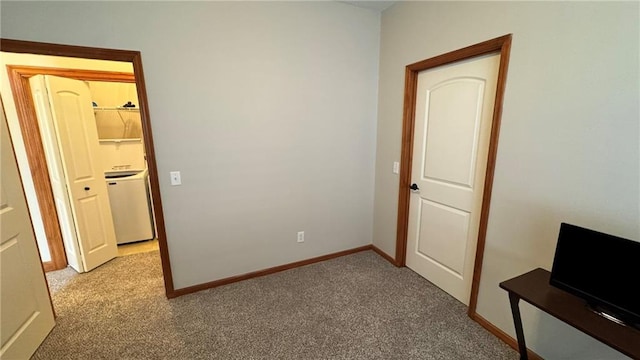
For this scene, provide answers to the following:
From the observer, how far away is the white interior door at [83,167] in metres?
2.41

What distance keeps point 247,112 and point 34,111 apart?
2008 millimetres

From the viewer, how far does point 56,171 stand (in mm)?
2438

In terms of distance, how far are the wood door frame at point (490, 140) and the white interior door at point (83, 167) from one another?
3189mm

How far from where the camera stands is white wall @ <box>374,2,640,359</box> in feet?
3.87

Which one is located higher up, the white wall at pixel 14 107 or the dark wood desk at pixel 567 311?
the white wall at pixel 14 107

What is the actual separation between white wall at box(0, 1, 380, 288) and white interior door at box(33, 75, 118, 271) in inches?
40.0

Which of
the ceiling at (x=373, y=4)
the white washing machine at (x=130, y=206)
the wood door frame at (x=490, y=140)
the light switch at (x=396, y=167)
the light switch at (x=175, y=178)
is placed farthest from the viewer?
the white washing machine at (x=130, y=206)

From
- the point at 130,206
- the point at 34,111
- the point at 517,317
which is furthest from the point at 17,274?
the point at 517,317

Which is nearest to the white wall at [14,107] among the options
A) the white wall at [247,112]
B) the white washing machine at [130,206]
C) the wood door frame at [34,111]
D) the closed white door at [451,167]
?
the wood door frame at [34,111]

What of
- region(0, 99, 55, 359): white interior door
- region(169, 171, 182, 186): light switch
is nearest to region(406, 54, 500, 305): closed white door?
region(169, 171, 182, 186): light switch

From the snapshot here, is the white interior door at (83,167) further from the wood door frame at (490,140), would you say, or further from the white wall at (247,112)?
the wood door frame at (490,140)

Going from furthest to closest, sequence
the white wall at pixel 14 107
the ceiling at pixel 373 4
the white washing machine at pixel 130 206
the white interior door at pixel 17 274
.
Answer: the white washing machine at pixel 130 206, the ceiling at pixel 373 4, the white wall at pixel 14 107, the white interior door at pixel 17 274

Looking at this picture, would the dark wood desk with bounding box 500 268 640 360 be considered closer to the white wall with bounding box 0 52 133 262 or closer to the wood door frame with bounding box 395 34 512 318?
the wood door frame with bounding box 395 34 512 318

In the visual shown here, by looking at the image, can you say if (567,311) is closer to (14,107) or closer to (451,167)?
(451,167)
